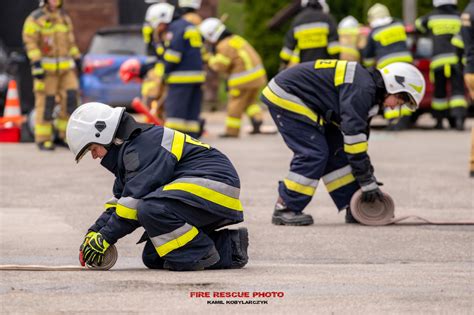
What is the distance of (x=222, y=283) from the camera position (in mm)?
7195

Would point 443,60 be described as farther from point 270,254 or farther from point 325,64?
point 270,254

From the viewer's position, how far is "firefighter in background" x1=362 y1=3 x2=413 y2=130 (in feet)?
63.0

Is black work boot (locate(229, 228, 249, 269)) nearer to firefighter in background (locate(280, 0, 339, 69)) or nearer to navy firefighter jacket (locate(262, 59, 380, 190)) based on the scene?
navy firefighter jacket (locate(262, 59, 380, 190))

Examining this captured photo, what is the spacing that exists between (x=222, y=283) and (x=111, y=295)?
70cm

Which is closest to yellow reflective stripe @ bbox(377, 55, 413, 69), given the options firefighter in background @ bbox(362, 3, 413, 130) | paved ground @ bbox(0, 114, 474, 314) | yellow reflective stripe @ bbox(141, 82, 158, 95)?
firefighter in background @ bbox(362, 3, 413, 130)

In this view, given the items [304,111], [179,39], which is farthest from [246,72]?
[304,111]

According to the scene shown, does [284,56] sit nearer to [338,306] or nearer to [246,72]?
[246,72]

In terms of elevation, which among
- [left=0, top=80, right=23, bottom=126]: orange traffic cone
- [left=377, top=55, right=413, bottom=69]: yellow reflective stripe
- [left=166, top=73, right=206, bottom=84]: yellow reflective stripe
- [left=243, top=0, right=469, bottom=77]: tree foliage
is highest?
[left=166, top=73, right=206, bottom=84]: yellow reflective stripe

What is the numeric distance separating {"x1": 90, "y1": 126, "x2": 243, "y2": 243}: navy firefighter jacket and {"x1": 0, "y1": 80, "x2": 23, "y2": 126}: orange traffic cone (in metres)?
10.2

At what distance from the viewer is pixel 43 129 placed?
650 inches

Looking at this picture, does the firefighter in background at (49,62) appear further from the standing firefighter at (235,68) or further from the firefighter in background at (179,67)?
the standing firefighter at (235,68)

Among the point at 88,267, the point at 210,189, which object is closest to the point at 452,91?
the point at 210,189

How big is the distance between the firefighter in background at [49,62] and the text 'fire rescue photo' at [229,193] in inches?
0.8

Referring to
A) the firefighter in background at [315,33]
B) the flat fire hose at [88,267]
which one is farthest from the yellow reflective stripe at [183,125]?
the flat fire hose at [88,267]
